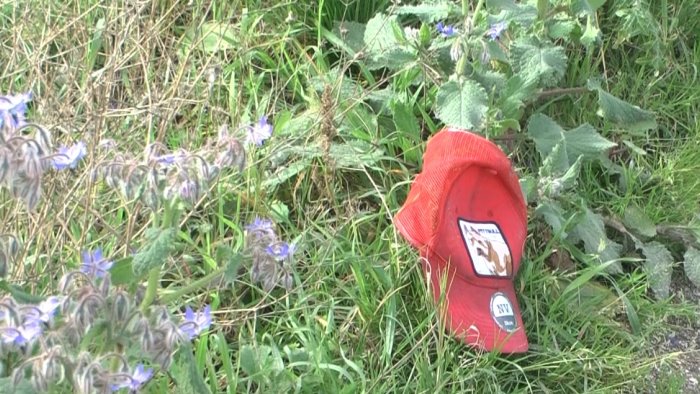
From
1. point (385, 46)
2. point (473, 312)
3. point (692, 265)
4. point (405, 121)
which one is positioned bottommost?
point (692, 265)

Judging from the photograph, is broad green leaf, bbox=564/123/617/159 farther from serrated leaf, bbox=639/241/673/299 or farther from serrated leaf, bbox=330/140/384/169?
serrated leaf, bbox=330/140/384/169

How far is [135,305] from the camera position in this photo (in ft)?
4.01

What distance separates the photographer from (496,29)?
2.07 m

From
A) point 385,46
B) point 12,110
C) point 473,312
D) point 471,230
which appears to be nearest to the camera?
point 12,110

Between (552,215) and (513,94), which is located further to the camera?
(513,94)

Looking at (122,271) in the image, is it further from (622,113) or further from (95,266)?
(622,113)

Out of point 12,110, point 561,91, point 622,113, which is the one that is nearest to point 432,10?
point 561,91

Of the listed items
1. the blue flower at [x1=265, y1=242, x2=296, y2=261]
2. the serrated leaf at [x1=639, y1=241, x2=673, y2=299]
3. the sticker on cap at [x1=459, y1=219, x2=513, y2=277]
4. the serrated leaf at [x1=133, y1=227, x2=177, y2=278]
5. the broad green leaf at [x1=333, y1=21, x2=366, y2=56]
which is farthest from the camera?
the broad green leaf at [x1=333, y1=21, x2=366, y2=56]

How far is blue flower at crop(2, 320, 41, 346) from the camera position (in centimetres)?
110

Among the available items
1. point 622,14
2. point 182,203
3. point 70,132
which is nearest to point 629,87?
point 622,14

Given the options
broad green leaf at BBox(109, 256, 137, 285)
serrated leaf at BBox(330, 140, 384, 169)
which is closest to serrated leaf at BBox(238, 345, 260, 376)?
broad green leaf at BBox(109, 256, 137, 285)

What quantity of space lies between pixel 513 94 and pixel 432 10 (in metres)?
0.27

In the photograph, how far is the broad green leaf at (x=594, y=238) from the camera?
6.74ft

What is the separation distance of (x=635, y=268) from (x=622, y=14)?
25.4 inches
